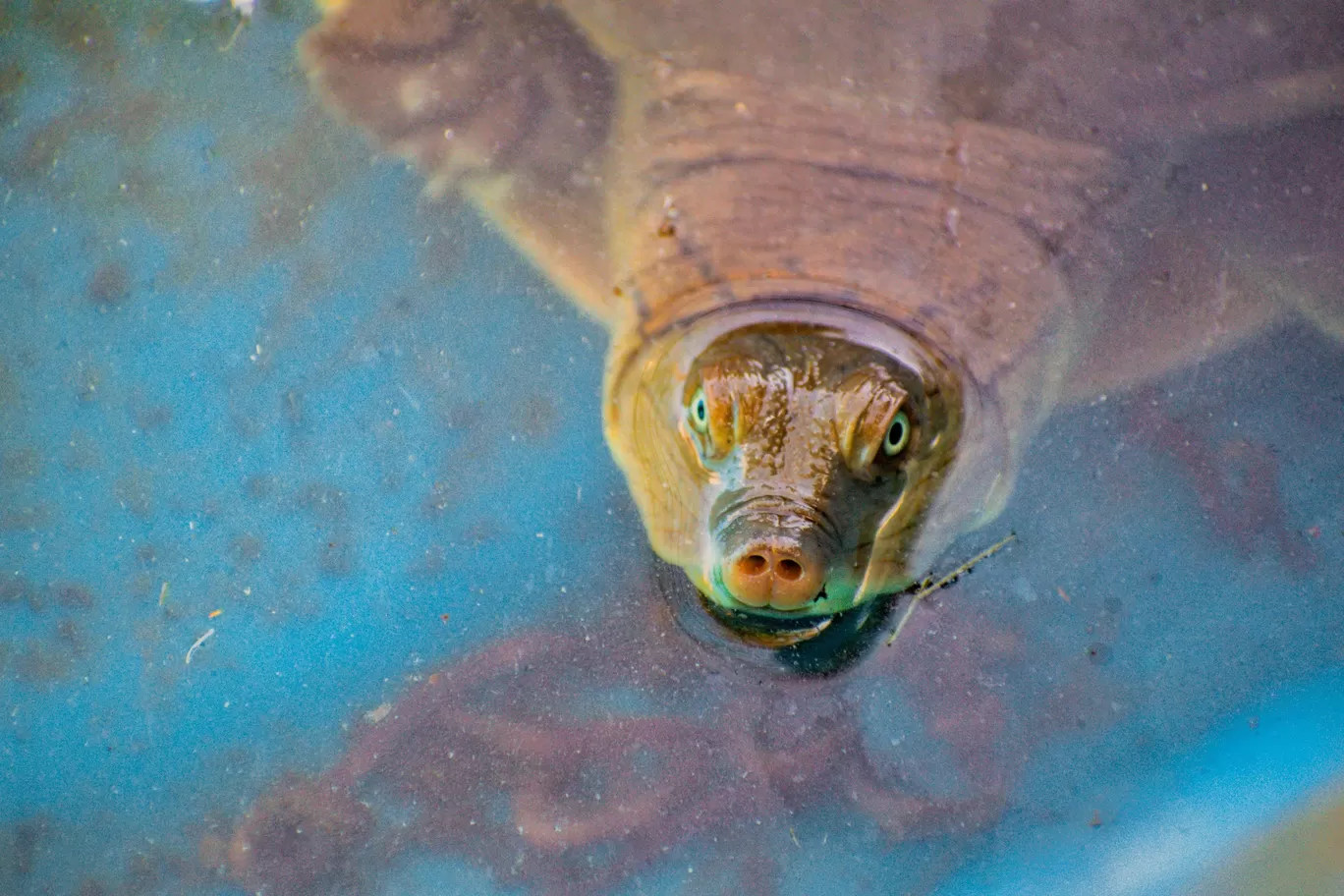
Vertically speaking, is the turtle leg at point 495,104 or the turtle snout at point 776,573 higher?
the turtle leg at point 495,104

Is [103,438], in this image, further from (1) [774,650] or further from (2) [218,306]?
(1) [774,650]

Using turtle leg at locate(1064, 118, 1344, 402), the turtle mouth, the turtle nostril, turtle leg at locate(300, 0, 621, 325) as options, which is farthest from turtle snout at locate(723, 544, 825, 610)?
turtle leg at locate(1064, 118, 1344, 402)

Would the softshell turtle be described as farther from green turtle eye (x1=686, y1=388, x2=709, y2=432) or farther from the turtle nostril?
the turtle nostril

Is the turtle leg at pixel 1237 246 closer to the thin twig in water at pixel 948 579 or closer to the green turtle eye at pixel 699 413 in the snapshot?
the thin twig in water at pixel 948 579

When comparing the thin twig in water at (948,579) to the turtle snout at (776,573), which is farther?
the thin twig in water at (948,579)

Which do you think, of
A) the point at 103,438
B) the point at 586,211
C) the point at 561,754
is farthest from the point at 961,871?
the point at 103,438

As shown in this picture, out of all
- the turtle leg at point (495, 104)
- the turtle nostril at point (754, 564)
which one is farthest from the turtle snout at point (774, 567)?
the turtle leg at point (495, 104)
